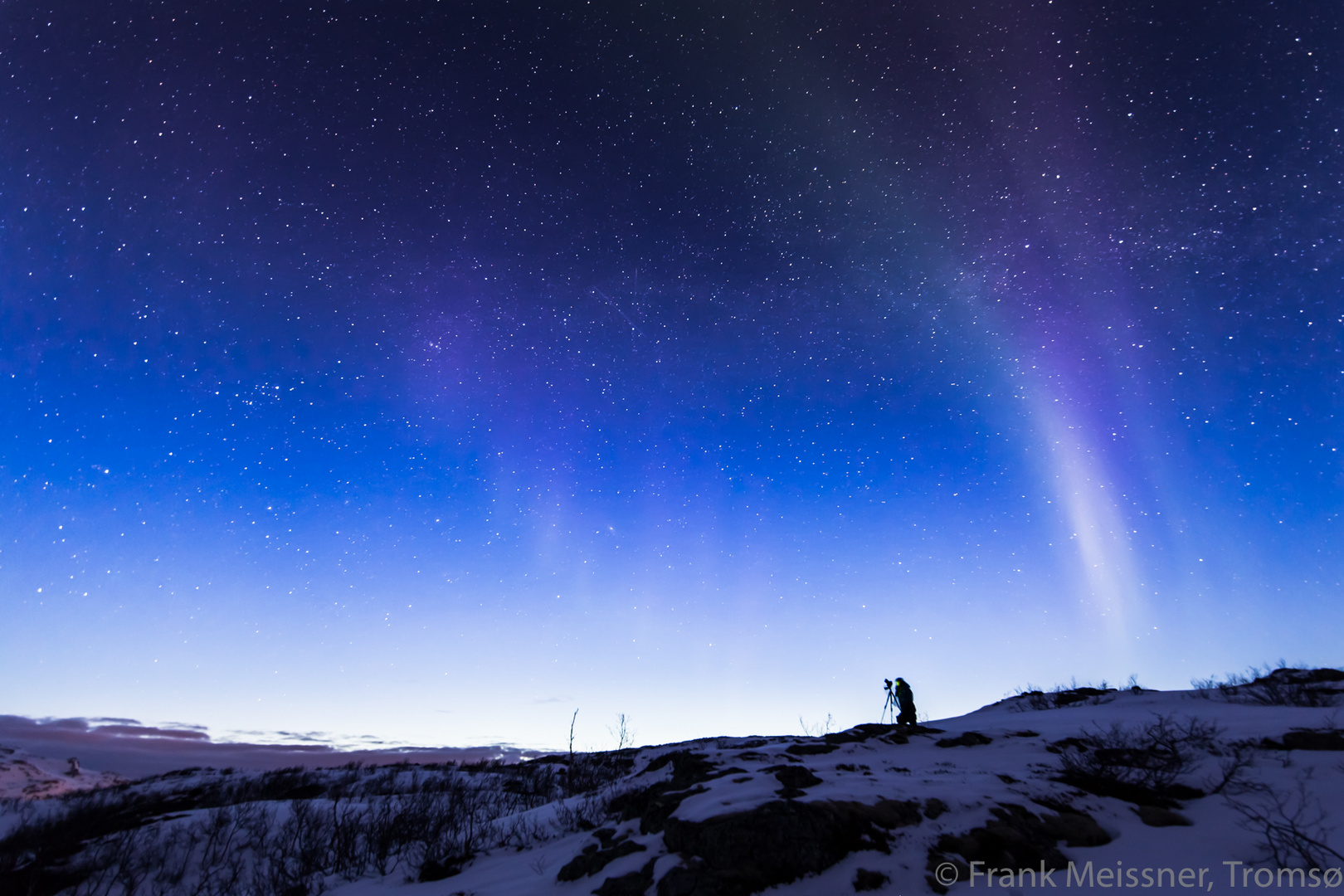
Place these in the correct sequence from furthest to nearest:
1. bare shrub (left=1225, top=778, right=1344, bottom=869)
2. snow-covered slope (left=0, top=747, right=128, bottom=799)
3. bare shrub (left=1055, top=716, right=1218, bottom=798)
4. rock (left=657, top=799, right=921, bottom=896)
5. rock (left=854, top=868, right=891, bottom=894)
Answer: snow-covered slope (left=0, top=747, right=128, bottom=799) → bare shrub (left=1055, top=716, right=1218, bottom=798) → rock (left=657, top=799, right=921, bottom=896) → rock (left=854, top=868, right=891, bottom=894) → bare shrub (left=1225, top=778, right=1344, bottom=869)

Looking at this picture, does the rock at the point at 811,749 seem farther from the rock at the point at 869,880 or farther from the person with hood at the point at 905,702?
the person with hood at the point at 905,702

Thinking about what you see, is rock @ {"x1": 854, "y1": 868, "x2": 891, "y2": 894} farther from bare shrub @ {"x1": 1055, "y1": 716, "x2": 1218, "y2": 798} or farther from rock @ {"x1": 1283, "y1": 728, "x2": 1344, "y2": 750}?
rock @ {"x1": 1283, "y1": 728, "x2": 1344, "y2": 750}

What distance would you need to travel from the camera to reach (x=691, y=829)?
22.1 feet

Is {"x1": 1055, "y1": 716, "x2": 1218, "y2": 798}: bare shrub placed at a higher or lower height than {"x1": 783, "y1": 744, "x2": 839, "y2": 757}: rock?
higher

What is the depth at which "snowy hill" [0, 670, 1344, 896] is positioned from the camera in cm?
572

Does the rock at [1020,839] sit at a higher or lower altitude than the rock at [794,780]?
lower

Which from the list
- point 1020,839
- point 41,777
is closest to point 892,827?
point 1020,839

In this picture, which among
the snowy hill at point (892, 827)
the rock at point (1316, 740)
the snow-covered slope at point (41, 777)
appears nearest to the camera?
the snowy hill at point (892, 827)

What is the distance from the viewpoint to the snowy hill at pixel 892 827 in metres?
5.72

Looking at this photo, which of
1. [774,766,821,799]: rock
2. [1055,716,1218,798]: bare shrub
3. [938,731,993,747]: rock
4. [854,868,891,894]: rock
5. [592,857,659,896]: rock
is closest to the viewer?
[854,868,891,894]: rock

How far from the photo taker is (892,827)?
21.2 ft

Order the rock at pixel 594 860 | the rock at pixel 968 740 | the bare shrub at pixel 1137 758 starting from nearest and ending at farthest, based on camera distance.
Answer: the rock at pixel 594 860 < the bare shrub at pixel 1137 758 < the rock at pixel 968 740

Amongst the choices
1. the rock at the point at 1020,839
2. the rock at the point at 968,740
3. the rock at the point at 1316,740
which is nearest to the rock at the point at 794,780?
the rock at the point at 1020,839

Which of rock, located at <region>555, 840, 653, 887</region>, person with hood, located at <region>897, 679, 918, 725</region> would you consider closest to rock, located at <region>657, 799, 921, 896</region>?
rock, located at <region>555, 840, 653, 887</region>
